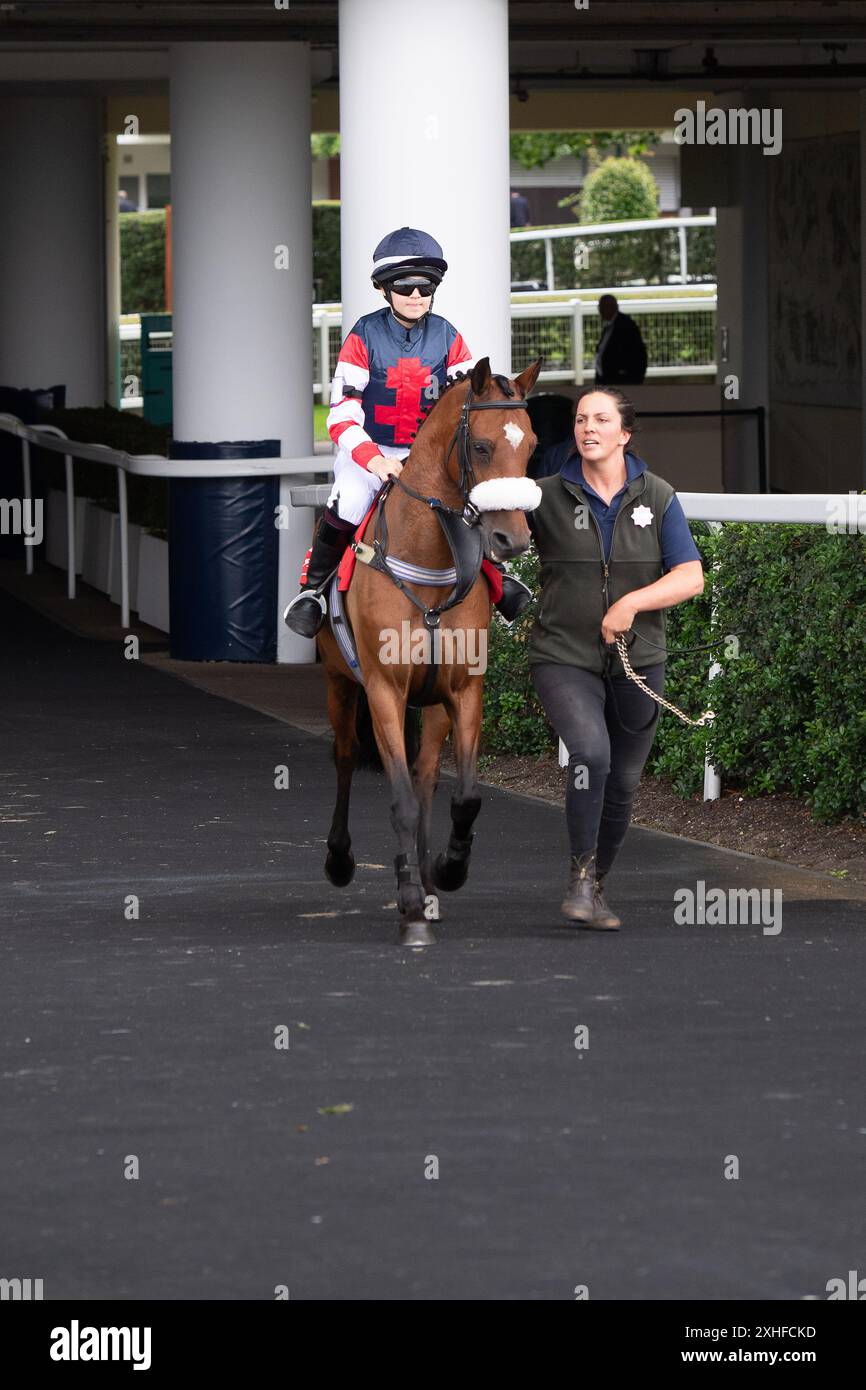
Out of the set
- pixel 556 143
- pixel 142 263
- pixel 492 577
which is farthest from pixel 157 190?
pixel 492 577

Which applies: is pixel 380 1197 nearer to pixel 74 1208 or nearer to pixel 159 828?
pixel 74 1208

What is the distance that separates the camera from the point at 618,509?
24.9 ft

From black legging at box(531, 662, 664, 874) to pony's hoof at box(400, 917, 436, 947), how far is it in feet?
1.81

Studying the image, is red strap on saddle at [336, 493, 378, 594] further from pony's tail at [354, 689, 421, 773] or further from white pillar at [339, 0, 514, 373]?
white pillar at [339, 0, 514, 373]

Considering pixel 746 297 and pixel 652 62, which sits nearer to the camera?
pixel 652 62

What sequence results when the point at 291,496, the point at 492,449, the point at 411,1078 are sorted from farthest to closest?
1. the point at 291,496
2. the point at 492,449
3. the point at 411,1078

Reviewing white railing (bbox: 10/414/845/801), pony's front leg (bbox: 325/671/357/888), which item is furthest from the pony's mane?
white railing (bbox: 10/414/845/801)

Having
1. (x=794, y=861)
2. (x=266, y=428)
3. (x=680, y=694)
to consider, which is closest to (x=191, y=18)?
(x=266, y=428)

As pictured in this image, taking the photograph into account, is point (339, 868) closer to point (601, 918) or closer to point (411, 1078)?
point (601, 918)

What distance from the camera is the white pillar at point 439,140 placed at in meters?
11.6

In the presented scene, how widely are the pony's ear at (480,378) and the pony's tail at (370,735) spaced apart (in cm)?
158

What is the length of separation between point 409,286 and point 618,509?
0.95 metres

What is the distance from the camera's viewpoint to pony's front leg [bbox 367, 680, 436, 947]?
744 cm

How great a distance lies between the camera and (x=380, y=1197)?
5.02 m
